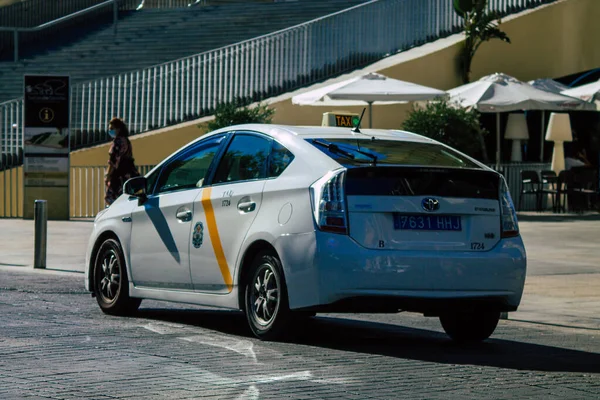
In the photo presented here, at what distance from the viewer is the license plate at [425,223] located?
8.69 meters

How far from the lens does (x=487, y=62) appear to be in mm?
29328

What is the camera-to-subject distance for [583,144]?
3117 cm

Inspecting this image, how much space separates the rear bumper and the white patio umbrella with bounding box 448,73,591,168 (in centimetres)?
1589

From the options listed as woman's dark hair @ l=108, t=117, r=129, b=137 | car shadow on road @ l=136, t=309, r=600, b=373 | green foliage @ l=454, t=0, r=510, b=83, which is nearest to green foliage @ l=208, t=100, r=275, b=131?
woman's dark hair @ l=108, t=117, r=129, b=137

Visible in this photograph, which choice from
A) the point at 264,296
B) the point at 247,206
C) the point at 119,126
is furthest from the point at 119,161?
the point at 264,296

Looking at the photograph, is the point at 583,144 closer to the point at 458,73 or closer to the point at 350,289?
the point at 458,73

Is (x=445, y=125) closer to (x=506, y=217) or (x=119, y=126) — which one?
(x=119, y=126)

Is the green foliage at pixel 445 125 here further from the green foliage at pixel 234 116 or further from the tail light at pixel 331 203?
the tail light at pixel 331 203

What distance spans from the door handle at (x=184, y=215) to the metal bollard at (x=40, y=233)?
5143mm

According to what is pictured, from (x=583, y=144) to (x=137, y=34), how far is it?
12.2 m

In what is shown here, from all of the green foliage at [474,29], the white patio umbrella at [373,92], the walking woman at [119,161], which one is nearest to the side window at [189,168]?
the walking woman at [119,161]

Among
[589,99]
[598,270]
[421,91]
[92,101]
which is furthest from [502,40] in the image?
[598,270]

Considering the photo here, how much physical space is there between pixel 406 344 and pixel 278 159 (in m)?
1.58

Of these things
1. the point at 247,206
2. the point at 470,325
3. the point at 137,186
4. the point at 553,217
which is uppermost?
the point at 137,186
